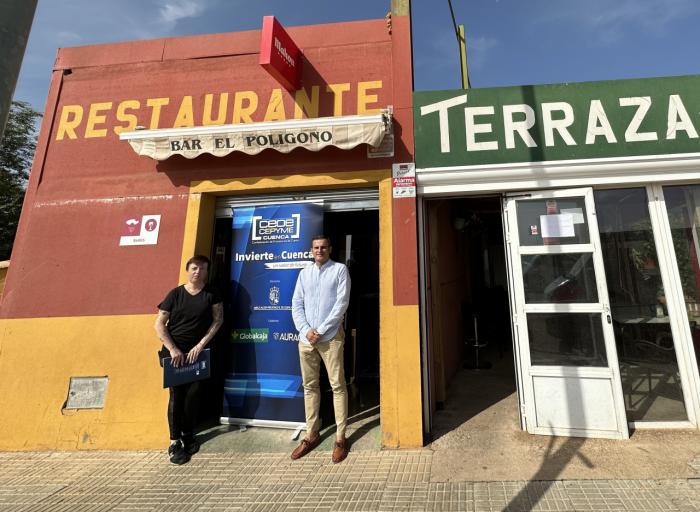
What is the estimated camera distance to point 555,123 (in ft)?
12.3

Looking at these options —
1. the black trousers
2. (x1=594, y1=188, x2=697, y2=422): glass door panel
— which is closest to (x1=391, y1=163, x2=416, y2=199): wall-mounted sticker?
(x1=594, y1=188, x2=697, y2=422): glass door panel

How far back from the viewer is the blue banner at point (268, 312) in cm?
389

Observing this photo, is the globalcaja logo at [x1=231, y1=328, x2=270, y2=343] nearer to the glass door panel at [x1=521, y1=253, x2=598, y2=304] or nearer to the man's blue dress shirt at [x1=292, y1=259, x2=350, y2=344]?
the man's blue dress shirt at [x1=292, y1=259, x2=350, y2=344]

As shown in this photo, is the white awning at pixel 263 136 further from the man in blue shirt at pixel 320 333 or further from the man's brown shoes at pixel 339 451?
the man's brown shoes at pixel 339 451

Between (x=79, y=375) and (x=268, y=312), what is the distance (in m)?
2.20

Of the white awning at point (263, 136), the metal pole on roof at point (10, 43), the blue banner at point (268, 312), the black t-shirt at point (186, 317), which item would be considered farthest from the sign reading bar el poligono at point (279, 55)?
the black t-shirt at point (186, 317)

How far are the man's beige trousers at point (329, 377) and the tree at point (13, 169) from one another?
15911 millimetres

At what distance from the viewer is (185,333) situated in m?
3.56

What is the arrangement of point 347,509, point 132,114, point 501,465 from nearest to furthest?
1. point 347,509
2. point 501,465
3. point 132,114

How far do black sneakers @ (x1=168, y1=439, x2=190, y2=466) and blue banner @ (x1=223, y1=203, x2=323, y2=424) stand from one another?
58cm

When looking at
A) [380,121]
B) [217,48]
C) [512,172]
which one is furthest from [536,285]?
[217,48]

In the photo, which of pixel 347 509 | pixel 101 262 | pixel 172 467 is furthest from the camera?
pixel 101 262

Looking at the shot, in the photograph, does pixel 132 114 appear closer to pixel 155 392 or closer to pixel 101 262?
pixel 101 262

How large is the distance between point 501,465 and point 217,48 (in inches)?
221
